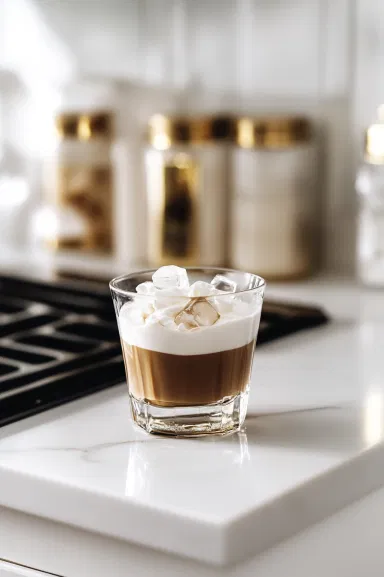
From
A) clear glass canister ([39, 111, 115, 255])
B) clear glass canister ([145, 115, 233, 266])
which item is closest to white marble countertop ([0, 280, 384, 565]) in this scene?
clear glass canister ([145, 115, 233, 266])

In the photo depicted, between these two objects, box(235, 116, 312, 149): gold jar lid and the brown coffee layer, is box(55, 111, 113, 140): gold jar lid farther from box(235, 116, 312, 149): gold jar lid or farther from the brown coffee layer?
the brown coffee layer

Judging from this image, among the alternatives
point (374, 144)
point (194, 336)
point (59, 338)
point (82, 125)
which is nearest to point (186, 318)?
point (194, 336)

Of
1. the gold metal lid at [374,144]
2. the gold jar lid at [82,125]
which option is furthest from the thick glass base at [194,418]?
the gold jar lid at [82,125]

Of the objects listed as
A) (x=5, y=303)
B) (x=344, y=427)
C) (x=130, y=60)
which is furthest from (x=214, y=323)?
(x=130, y=60)

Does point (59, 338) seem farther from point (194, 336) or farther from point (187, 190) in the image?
point (187, 190)

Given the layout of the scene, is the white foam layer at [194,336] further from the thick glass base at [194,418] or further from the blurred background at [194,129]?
the blurred background at [194,129]
